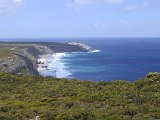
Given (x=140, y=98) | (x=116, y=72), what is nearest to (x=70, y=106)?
(x=140, y=98)

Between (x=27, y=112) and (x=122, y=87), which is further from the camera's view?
(x=122, y=87)

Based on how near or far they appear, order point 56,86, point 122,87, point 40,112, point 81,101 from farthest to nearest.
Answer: point 56,86, point 122,87, point 81,101, point 40,112

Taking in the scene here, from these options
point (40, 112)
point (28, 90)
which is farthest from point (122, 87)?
point (40, 112)

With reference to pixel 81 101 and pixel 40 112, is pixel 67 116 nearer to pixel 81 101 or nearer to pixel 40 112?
pixel 40 112

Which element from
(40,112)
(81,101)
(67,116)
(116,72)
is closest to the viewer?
(67,116)

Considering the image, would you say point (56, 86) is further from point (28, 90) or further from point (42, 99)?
point (42, 99)

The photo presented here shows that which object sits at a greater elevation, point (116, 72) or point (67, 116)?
point (67, 116)
